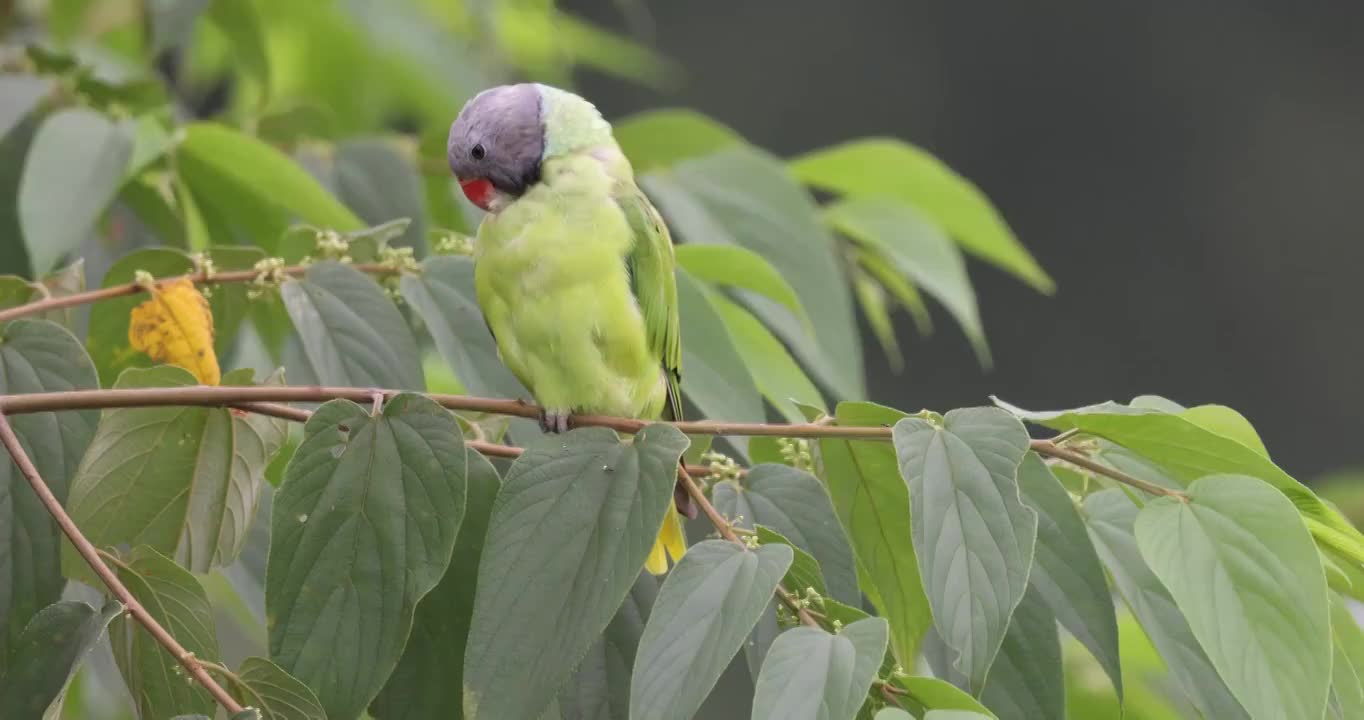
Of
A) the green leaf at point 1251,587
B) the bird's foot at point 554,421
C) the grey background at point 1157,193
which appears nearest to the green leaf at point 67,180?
the bird's foot at point 554,421

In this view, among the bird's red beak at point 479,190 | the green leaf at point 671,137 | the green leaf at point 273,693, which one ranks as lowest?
the green leaf at point 273,693

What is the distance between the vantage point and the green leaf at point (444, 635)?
719 millimetres

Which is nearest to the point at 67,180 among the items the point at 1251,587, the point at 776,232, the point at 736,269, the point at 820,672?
the point at 736,269

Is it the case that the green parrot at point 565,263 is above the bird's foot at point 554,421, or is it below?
above

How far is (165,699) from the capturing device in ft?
2.27

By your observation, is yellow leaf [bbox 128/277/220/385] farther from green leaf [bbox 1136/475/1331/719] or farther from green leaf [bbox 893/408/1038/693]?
green leaf [bbox 1136/475/1331/719]

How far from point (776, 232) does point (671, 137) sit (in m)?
0.18

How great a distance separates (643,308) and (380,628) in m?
0.35

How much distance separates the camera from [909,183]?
4.76 ft

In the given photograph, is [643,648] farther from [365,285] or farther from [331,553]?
[365,285]

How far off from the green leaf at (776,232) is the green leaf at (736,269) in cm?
12

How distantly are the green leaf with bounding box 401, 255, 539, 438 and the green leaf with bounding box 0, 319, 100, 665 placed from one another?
21cm

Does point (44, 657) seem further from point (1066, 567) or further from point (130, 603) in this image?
point (1066, 567)

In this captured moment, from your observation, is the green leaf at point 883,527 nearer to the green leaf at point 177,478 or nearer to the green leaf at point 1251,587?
the green leaf at point 1251,587
